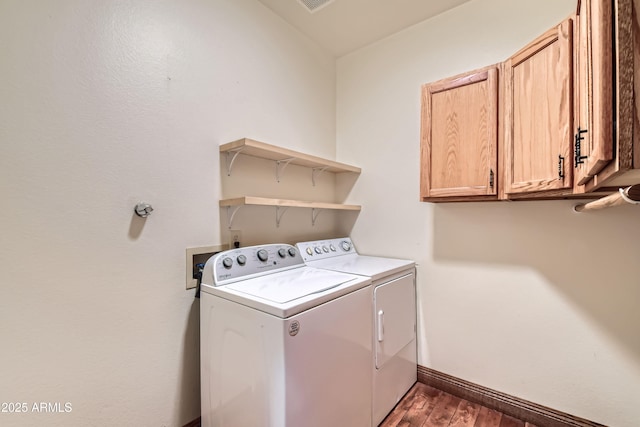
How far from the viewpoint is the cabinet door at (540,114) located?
3.69ft

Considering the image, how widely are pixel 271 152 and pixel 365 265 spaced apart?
3.11ft

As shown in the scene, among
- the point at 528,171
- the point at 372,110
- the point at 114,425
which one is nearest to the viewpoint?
the point at 114,425

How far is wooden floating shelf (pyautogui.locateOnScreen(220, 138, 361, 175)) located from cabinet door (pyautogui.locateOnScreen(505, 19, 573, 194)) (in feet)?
3.63

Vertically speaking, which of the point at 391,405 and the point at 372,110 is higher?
the point at 372,110

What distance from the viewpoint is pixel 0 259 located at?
3.13ft

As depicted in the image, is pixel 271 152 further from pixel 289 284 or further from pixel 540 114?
pixel 540 114

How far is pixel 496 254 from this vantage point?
170 centimetres

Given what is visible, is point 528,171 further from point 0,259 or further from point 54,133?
point 0,259

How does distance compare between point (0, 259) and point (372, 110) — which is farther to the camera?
point (372, 110)

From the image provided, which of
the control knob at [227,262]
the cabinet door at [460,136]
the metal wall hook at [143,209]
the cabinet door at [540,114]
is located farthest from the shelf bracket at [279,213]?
the cabinet door at [540,114]

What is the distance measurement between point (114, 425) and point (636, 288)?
253cm

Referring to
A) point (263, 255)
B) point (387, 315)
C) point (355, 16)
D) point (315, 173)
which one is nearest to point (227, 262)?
point (263, 255)

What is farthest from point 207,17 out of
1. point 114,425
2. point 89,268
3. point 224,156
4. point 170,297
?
point 114,425

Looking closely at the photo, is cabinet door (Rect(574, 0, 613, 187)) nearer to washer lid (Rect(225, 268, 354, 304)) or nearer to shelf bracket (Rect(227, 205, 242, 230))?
washer lid (Rect(225, 268, 354, 304))
